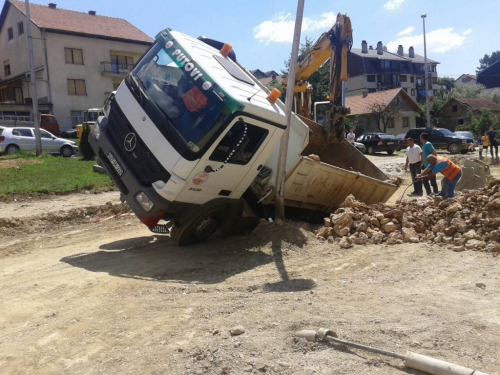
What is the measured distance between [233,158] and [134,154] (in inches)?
53.0

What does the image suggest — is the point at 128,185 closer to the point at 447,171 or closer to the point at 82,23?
the point at 447,171

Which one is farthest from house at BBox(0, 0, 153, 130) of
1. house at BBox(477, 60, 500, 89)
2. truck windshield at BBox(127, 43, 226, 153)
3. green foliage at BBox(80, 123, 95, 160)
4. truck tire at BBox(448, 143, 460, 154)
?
house at BBox(477, 60, 500, 89)

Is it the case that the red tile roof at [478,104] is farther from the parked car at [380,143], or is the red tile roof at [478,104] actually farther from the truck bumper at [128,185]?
the truck bumper at [128,185]

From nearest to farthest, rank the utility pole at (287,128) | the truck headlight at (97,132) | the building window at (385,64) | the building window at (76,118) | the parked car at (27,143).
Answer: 1. the truck headlight at (97,132)
2. the utility pole at (287,128)
3. the parked car at (27,143)
4. the building window at (76,118)
5. the building window at (385,64)

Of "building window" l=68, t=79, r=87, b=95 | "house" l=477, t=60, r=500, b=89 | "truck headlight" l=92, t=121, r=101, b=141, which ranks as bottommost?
"truck headlight" l=92, t=121, r=101, b=141

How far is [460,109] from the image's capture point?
174 ft

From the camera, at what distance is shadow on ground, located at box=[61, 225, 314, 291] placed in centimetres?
620

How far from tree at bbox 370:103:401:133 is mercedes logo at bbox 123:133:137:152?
136 ft

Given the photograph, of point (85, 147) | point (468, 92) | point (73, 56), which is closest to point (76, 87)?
point (73, 56)

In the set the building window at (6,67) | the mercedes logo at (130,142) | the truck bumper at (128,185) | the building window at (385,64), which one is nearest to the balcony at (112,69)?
the building window at (6,67)

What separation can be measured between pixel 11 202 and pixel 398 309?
9.95 metres

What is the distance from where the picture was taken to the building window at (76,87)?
38031 mm

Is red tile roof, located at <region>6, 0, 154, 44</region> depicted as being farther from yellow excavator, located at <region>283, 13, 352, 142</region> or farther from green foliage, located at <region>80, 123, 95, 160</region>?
yellow excavator, located at <region>283, 13, 352, 142</region>

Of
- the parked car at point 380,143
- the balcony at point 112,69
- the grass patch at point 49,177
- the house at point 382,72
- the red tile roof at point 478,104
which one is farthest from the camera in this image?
the house at point 382,72
